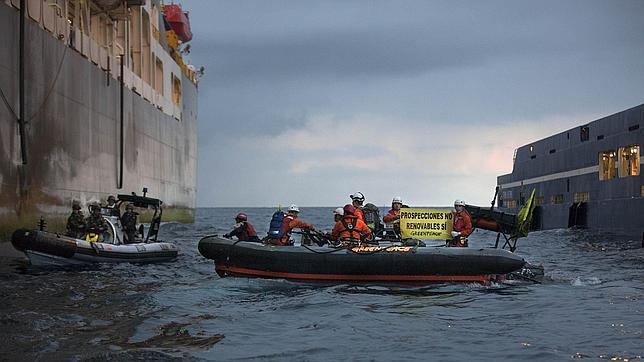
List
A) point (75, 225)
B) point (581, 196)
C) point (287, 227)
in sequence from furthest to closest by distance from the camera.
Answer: point (581, 196) → point (75, 225) → point (287, 227)

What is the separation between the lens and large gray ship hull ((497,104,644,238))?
1309 inches

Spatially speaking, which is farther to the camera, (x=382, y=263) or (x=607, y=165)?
(x=607, y=165)

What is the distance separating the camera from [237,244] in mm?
16281

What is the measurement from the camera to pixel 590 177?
3938 centimetres

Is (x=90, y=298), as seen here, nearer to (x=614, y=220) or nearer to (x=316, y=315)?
(x=316, y=315)

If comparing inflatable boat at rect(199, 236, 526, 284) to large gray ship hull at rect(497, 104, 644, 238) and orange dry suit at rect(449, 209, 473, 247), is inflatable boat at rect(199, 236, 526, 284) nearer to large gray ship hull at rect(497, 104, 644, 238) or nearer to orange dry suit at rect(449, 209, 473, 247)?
orange dry suit at rect(449, 209, 473, 247)

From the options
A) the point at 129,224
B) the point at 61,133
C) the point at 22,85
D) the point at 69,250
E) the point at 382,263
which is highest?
the point at 22,85

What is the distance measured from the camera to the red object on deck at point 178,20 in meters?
57.2

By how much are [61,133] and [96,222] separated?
7.38 metres

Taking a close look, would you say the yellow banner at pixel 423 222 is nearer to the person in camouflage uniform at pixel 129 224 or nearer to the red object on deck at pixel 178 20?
the person in camouflage uniform at pixel 129 224

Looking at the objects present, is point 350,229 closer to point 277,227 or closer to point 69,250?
point 277,227

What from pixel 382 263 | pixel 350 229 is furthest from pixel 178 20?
pixel 382 263

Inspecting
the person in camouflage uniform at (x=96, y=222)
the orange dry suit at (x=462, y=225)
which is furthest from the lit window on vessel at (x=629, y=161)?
the person in camouflage uniform at (x=96, y=222)

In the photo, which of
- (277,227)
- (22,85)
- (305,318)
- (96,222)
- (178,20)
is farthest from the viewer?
(178,20)
